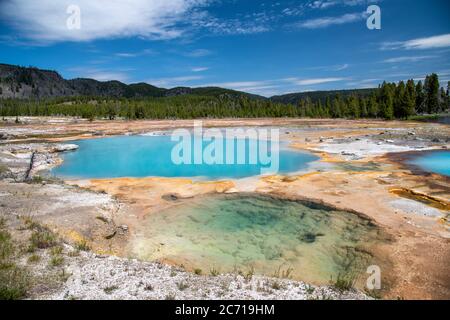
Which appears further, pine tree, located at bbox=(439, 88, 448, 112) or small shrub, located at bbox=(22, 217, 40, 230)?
pine tree, located at bbox=(439, 88, 448, 112)

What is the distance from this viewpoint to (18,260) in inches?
297

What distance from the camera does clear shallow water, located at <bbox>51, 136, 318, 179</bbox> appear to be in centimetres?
2225

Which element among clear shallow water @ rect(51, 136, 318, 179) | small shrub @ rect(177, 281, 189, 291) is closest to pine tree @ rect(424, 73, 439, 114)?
clear shallow water @ rect(51, 136, 318, 179)

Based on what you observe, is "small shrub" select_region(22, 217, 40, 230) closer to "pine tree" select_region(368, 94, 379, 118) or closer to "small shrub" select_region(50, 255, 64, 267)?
"small shrub" select_region(50, 255, 64, 267)

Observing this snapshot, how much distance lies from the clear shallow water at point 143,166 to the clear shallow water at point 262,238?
23.3 ft

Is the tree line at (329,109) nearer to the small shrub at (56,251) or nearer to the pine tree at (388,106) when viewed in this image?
the pine tree at (388,106)

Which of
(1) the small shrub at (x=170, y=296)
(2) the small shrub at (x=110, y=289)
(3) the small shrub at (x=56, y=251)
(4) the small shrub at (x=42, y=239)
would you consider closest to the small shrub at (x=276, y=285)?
(1) the small shrub at (x=170, y=296)

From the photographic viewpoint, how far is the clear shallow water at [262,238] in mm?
9422

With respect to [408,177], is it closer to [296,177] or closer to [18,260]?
[296,177]

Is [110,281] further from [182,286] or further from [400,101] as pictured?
[400,101]

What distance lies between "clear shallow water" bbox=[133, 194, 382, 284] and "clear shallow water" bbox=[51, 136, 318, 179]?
711 centimetres
